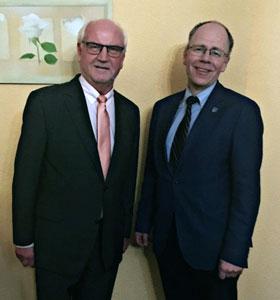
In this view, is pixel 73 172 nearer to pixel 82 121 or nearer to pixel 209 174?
pixel 82 121

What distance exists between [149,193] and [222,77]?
2.17ft

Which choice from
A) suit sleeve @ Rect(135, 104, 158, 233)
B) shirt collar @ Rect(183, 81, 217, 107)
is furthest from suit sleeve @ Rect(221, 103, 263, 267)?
suit sleeve @ Rect(135, 104, 158, 233)

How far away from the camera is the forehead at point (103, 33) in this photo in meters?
1.29

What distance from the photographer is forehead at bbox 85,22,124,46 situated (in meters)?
1.29

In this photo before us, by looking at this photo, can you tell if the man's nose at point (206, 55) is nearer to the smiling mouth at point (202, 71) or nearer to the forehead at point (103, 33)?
the smiling mouth at point (202, 71)

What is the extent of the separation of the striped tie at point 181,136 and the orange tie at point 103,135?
25 centimetres

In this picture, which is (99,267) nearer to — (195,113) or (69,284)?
(69,284)

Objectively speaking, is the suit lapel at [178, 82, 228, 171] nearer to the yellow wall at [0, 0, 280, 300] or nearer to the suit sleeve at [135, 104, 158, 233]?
the suit sleeve at [135, 104, 158, 233]

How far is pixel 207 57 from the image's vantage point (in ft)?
4.38

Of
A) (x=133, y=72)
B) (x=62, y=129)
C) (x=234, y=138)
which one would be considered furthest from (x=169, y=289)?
(x=133, y=72)

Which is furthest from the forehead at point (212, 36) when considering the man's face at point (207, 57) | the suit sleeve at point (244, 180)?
the suit sleeve at point (244, 180)

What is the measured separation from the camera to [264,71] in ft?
5.19

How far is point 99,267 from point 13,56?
1009 millimetres

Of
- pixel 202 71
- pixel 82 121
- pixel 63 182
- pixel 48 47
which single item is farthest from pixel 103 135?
pixel 48 47
